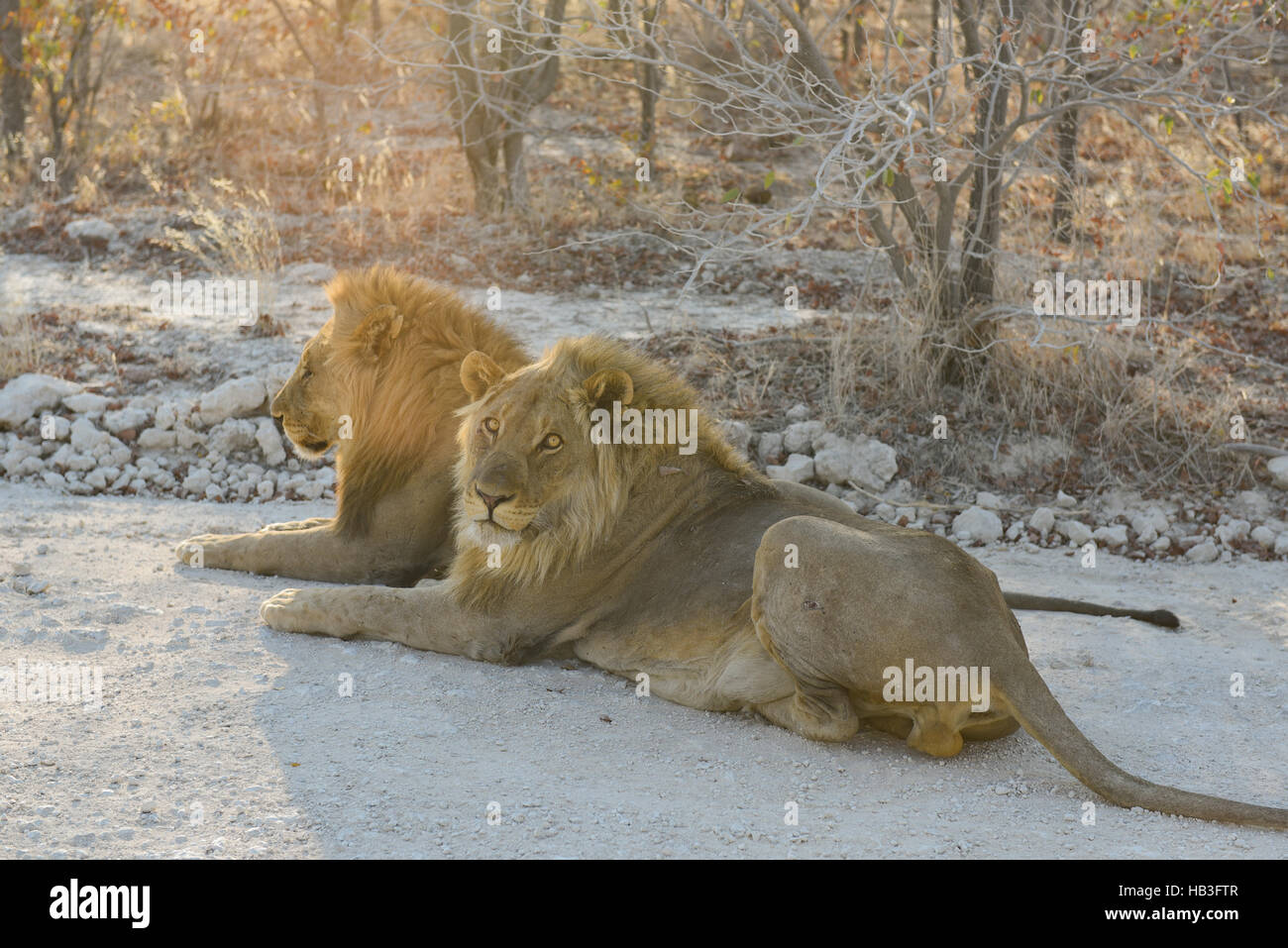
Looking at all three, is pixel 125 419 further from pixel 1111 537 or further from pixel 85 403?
pixel 1111 537

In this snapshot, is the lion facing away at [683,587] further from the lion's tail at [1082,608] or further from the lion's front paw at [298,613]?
the lion's tail at [1082,608]

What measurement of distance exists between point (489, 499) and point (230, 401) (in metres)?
3.76

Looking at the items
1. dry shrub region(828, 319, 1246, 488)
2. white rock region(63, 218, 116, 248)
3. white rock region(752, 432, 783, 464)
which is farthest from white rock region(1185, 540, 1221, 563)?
white rock region(63, 218, 116, 248)

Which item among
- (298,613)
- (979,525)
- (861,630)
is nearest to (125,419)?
(298,613)

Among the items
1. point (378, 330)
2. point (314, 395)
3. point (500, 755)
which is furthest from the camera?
point (314, 395)

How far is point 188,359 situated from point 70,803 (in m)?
5.32

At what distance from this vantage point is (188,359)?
857cm

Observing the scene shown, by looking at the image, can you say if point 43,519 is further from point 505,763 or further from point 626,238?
point 626,238

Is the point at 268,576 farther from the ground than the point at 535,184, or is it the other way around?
the point at 535,184

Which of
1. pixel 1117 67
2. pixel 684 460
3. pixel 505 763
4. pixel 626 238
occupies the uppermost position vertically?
pixel 1117 67

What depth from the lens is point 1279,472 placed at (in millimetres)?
7410

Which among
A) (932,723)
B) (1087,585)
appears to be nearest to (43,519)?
(932,723)

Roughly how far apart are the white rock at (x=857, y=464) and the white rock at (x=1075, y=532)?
942 millimetres
